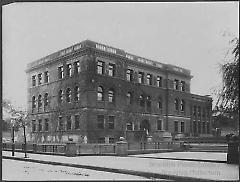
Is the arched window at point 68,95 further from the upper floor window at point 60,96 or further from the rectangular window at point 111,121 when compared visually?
the rectangular window at point 111,121

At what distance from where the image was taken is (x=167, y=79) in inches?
504

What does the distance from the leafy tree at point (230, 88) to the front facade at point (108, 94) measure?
0.89 metres

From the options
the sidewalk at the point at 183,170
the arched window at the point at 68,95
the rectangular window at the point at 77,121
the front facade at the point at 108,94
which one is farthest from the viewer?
the rectangular window at the point at 77,121

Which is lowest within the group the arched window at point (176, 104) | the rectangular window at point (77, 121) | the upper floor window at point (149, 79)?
the rectangular window at point (77, 121)

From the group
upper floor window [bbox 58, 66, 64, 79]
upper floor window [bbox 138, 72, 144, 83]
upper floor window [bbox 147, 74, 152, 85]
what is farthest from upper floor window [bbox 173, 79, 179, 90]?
upper floor window [bbox 58, 66, 64, 79]

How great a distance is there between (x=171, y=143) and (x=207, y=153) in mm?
1287

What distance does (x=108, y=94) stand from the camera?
12.6 m

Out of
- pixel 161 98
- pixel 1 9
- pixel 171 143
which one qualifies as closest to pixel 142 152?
pixel 171 143

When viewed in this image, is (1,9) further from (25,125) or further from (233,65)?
(233,65)

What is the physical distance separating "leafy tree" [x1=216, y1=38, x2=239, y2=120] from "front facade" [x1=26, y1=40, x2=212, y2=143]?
0.89m

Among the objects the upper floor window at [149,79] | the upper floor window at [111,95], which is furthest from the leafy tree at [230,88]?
A: the upper floor window at [111,95]

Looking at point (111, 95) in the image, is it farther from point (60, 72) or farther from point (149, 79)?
point (60, 72)

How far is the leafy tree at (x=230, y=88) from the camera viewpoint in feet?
36.5

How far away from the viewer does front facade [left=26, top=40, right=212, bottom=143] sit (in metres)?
12.5
